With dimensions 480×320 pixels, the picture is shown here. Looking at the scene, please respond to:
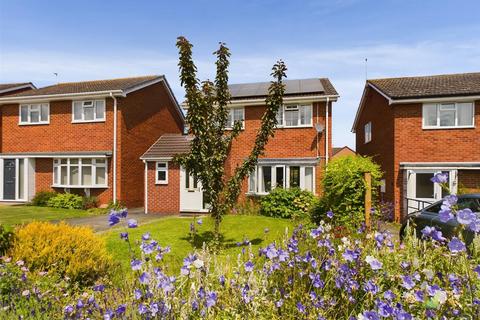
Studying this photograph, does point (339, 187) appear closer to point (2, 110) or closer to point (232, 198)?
point (232, 198)

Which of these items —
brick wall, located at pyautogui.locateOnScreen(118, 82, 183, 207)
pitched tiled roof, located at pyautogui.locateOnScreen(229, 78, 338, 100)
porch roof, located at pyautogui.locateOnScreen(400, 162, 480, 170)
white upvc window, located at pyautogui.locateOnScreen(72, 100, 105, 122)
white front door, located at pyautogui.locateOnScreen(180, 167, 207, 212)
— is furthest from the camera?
white upvc window, located at pyautogui.locateOnScreen(72, 100, 105, 122)

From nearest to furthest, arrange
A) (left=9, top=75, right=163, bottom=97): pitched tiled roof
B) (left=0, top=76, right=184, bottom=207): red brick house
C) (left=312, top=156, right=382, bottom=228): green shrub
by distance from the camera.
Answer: (left=312, top=156, right=382, bottom=228): green shrub, (left=0, top=76, right=184, bottom=207): red brick house, (left=9, top=75, right=163, bottom=97): pitched tiled roof

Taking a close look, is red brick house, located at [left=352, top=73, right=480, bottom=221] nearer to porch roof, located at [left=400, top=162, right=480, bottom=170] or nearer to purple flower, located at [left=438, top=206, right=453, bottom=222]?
porch roof, located at [left=400, top=162, right=480, bottom=170]

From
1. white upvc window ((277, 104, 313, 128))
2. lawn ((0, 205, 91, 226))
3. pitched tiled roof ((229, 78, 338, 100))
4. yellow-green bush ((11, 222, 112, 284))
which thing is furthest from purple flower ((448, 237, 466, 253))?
pitched tiled roof ((229, 78, 338, 100))

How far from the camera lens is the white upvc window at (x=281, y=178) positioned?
16203 millimetres

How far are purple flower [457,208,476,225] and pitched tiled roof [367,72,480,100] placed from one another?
47.6 ft

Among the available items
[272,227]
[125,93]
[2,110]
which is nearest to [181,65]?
[272,227]

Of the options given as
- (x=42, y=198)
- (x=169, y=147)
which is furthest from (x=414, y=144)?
(x=42, y=198)

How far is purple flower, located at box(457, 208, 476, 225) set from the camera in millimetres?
1872

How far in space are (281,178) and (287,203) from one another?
205 cm

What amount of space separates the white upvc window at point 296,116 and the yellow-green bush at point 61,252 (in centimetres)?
1259

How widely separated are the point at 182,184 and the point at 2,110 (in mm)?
12470

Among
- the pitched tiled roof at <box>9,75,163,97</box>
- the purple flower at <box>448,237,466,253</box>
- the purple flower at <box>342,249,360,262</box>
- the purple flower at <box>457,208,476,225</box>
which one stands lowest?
the purple flower at <box>342,249,360,262</box>

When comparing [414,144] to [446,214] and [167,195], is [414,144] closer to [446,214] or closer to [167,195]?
[167,195]
